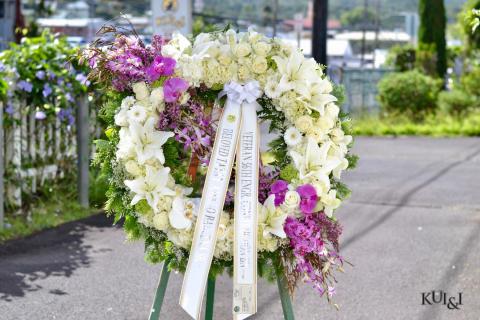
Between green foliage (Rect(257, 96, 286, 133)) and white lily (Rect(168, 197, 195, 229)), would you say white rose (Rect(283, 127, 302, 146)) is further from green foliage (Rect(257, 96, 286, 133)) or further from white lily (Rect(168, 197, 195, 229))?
white lily (Rect(168, 197, 195, 229))

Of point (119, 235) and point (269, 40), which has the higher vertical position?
point (269, 40)

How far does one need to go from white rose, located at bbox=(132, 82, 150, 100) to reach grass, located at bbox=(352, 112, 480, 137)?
13611mm

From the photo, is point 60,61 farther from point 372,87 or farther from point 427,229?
point 372,87

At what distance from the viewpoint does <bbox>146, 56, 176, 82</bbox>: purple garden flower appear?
3777 millimetres

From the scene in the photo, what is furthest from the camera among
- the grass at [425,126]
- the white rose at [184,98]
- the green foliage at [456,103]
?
the green foliage at [456,103]

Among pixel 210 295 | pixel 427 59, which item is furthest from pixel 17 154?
pixel 427 59

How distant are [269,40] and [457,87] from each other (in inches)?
685

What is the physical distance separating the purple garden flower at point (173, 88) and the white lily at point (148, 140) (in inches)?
5.0

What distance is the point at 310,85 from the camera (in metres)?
3.79

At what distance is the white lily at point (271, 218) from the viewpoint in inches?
147

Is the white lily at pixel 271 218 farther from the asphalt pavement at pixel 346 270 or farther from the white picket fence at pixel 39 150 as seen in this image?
the white picket fence at pixel 39 150

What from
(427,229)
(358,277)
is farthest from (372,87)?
(358,277)

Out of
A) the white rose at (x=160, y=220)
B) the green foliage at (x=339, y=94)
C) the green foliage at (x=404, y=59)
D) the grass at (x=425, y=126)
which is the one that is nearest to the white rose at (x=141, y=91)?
the white rose at (x=160, y=220)

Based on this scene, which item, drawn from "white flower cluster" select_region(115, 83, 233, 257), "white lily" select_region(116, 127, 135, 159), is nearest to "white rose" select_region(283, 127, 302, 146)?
"white flower cluster" select_region(115, 83, 233, 257)
